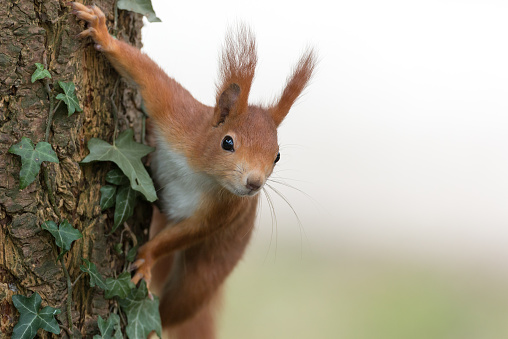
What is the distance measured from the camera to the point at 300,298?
4.89 m

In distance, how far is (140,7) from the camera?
217cm

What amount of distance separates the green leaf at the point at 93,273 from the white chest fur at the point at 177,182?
20.2 inches

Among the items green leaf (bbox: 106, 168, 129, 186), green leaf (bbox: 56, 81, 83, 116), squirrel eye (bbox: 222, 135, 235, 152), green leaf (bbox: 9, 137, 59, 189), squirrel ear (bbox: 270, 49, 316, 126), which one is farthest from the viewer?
squirrel ear (bbox: 270, 49, 316, 126)

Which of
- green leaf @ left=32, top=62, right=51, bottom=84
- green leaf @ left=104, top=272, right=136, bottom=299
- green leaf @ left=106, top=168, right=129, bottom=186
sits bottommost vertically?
green leaf @ left=104, top=272, right=136, bottom=299

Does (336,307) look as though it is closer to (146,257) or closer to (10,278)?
(146,257)

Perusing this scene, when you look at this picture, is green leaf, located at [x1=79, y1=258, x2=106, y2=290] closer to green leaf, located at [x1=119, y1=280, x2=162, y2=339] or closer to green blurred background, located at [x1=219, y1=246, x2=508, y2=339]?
green leaf, located at [x1=119, y1=280, x2=162, y2=339]

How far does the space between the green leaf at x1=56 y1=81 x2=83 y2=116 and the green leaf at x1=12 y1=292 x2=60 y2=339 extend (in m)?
0.57

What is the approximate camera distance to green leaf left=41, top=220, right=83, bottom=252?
1817mm

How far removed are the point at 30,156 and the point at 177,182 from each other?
2.44 feet

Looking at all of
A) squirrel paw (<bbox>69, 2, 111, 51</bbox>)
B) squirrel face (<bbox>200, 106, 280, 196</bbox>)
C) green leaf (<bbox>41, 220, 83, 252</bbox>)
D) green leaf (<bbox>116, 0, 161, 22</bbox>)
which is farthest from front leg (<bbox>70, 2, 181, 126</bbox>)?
green leaf (<bbox>41, 220, 83, 252</bbox>)

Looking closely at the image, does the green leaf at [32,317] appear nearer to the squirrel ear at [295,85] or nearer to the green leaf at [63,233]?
the green leaf at [63,233]

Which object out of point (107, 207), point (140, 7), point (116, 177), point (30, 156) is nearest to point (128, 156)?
point (116, 177)

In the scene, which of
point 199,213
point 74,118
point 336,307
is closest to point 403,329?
point 336,307

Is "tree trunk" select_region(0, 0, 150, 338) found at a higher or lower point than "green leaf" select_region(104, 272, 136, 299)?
higher
